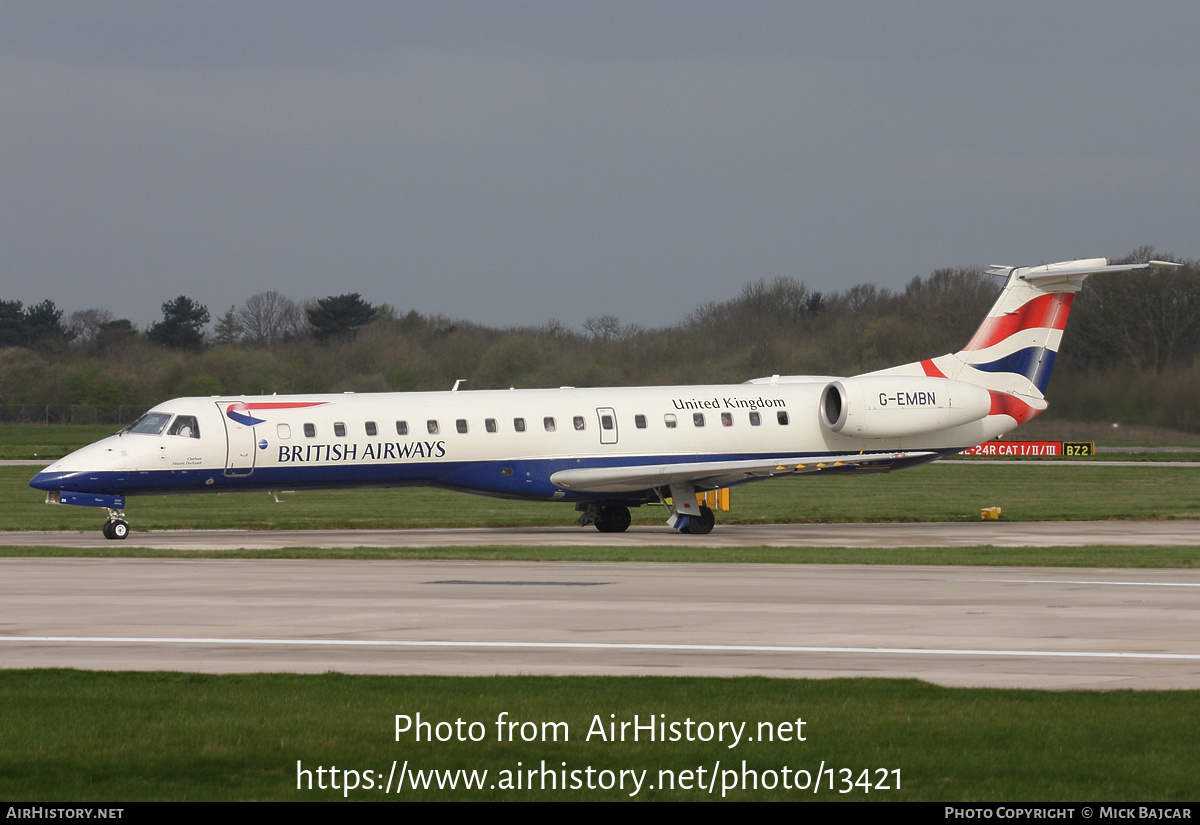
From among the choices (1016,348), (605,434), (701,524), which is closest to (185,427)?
(605,434)

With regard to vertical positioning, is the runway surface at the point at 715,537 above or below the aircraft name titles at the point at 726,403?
below

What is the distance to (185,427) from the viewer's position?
30422mm

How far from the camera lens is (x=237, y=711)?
35.7ft

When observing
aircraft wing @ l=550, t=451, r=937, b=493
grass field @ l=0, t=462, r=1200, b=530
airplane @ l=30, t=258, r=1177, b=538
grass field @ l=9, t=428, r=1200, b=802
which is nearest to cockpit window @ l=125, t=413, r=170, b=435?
airplane @ l=30, t=258, r=1177, b=538

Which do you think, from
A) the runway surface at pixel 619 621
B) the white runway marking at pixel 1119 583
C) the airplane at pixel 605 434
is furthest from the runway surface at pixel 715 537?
the white runway marking at pixel 1119 583

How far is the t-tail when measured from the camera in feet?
117

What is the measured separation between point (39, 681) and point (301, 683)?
2.19 m

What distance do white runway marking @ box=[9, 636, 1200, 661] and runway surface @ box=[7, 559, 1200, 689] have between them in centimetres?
3

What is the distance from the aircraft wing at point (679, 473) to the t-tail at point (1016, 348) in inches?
190

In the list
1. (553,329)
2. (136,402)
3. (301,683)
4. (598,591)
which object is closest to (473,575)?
(598,591)

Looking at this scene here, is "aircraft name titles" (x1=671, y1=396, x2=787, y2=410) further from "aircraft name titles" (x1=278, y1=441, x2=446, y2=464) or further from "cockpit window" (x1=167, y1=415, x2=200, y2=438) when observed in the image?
"cockpit window" (x1=167, y1=415, x2=200, y2=438)

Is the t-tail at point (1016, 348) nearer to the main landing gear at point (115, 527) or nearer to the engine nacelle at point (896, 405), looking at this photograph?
the engine nacelle at point (896, 405)

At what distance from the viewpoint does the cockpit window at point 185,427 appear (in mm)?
30328
